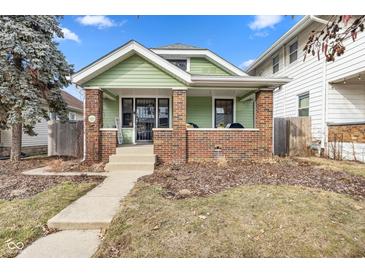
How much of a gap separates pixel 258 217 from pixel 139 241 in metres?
1.69

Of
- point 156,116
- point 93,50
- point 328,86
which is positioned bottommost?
point 156,116

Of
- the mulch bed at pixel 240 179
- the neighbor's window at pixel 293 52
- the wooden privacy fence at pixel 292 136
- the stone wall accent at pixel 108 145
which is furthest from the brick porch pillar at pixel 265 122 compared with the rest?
the stone wall accent at pixel 108 145

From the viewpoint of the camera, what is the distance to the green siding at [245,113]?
11125 mm

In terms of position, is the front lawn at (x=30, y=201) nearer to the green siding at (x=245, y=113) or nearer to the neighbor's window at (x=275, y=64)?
the green siding at (x=245, y=113)

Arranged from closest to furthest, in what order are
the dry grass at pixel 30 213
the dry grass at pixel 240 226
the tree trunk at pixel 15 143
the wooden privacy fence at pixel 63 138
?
the dry grass at pixel 240 226 < the dry grass at pixel 30 213 < the tree trunk at pixel 15 143 < the wooden privacy fence at pixel 63 138

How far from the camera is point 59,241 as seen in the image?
Answer: 296cm

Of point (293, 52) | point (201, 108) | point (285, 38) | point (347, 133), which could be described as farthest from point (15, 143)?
point (293, 52)

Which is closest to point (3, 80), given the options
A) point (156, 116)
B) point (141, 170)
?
point (156, 116)

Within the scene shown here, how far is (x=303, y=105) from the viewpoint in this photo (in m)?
11.4

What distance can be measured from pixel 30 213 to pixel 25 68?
7.95 metres

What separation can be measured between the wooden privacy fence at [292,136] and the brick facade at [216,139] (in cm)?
248
